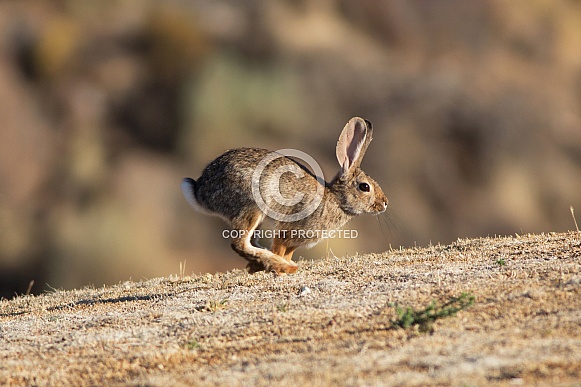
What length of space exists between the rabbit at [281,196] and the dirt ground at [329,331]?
31.2 inches

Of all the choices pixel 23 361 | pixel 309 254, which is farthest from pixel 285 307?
pixel 309 254

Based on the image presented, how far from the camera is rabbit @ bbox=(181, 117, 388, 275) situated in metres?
8.57

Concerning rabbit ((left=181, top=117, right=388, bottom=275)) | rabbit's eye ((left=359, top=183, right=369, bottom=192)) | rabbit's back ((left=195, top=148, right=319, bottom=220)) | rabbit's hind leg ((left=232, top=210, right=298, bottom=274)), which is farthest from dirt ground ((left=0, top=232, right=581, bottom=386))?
rabbit's eye ((left=359, top=183, right=369, bottom=192))

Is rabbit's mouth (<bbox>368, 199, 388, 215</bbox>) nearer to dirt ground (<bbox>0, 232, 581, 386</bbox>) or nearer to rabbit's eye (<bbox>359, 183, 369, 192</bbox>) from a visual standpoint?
rabbit's eye (<bbox>359, 183, 369, 192</bbox>)

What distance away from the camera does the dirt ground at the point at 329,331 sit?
4707mm

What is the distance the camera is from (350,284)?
7.05 m

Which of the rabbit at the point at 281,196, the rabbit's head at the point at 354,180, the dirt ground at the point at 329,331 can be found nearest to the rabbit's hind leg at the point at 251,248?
the rabbit at the point at 281,196

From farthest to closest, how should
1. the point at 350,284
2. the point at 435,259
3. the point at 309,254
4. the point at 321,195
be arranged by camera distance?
the point at 309,254
the point at 321,195
the point at 435,259
the point at 350,284

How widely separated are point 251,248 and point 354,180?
1.85 meters

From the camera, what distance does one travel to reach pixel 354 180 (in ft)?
32.1

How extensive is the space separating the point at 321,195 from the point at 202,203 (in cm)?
145

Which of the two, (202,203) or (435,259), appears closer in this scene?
(435,259)

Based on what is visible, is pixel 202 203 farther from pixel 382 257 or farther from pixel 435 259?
pixel 435 259

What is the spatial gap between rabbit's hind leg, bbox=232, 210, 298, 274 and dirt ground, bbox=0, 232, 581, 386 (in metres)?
0.49
